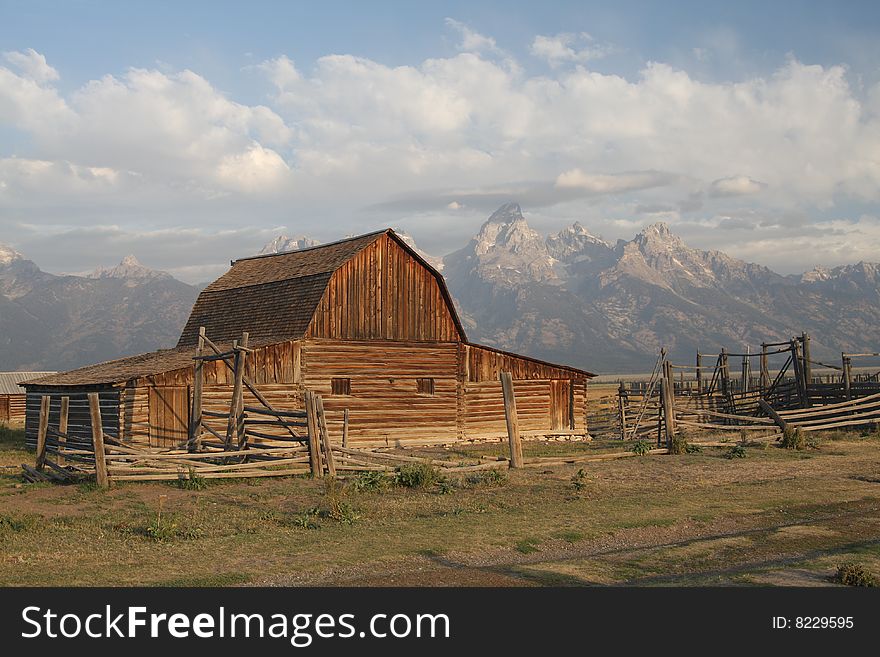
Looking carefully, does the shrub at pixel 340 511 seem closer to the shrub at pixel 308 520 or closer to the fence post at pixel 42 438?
the shrub at pixel 308 520

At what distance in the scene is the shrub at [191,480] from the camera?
1843 centimetres

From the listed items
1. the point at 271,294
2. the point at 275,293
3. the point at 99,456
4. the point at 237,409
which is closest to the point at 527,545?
the point at 99,456

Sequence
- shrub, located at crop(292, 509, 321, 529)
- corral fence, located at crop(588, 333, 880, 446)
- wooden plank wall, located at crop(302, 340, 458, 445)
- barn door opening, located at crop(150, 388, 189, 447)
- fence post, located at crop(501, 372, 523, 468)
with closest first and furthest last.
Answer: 1. shrub, located at crop(292, 509, 321, 529)
2. fence post, located at crop(501, 372, 523, 468)
3. corral fence, located at crop(588, 333, 880, 446)
4. barn door opening, located at crop(150, 388, 189, 447)
5. wooden plank wall, located at crop(302, 340, 458, 445)

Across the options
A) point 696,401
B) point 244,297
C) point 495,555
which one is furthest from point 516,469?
point 696,401

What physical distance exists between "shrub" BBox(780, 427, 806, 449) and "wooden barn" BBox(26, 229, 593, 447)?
12463 millimetres

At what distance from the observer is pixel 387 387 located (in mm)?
33219

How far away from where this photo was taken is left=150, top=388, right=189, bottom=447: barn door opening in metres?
28.4

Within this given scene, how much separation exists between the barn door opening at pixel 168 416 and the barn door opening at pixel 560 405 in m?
15.8

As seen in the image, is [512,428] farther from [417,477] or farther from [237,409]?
[237,409]

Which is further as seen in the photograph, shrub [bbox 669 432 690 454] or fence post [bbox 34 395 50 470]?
shrub [bbox 669 432 690 454]

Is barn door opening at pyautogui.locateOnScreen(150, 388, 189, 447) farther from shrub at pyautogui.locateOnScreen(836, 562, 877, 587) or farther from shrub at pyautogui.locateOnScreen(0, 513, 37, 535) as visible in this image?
shrub at pyautogui.locateOnScreen(836, 562, 877, 587)

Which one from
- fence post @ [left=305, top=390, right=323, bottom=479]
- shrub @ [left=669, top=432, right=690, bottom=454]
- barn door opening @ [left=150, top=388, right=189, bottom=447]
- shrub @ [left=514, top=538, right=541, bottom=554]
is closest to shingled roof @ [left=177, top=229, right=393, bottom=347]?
barn door opening @ [left=150, top=388, right=189, bottom=447]

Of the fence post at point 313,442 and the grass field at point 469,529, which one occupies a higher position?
the fence post at point 313,442

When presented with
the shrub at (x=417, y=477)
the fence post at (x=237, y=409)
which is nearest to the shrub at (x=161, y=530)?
the shrub at (x=417, y=477)
